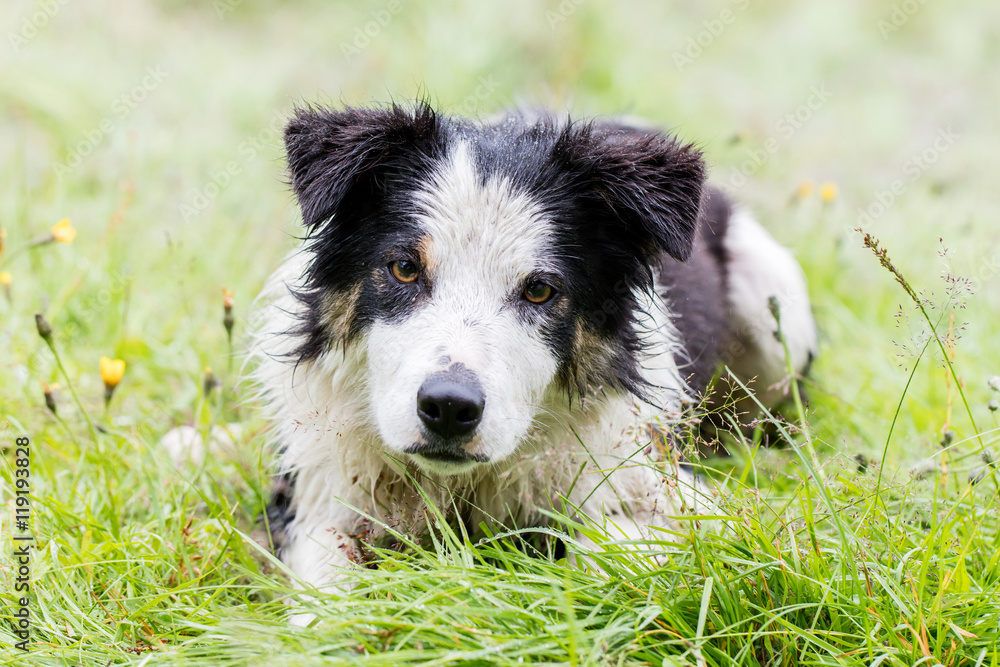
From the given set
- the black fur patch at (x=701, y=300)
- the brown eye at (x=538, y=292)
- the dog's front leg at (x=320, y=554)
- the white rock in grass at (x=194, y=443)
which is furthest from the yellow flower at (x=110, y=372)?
the black fur patch at (x=701, y=300)

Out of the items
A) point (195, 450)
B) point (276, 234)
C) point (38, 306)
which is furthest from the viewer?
point (276, 234)

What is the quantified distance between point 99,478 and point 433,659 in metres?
1.80

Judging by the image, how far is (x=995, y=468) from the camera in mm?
2643

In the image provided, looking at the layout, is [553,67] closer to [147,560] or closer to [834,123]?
[834,123]

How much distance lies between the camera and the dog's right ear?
279 cm

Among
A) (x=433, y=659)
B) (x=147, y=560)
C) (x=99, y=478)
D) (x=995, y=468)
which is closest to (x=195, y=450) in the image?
(x=99, y=478)

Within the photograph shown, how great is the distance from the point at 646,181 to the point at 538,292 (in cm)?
51

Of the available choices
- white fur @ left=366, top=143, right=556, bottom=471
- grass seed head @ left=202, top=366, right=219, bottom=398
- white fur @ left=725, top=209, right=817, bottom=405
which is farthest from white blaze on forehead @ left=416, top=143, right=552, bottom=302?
white fur @ left=725, top=209, right=817, bottom=405

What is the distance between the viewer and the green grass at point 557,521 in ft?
7.72

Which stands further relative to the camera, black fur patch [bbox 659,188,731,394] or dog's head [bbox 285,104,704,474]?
black fur patch [bbox 659,188,731,394]

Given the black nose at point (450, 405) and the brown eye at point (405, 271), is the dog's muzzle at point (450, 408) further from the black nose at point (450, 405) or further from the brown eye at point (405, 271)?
the brown eye at point (405, 271)

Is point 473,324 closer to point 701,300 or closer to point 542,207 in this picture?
point 542,207

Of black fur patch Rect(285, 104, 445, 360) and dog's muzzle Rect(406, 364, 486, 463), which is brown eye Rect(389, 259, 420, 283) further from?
dog's muzzle Rect(406, 364, 486, 463)

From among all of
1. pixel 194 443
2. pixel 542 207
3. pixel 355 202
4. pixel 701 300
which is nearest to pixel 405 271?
pixel 355 202
